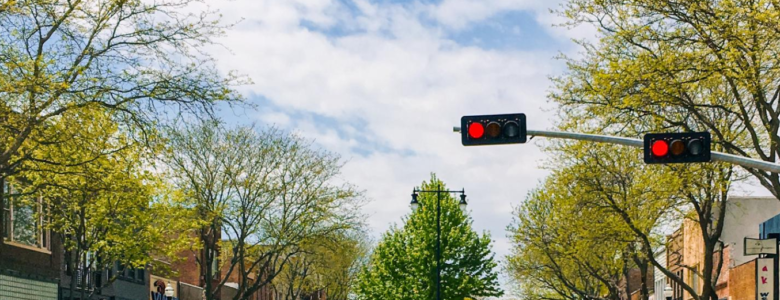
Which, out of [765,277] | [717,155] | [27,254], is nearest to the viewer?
[717,155]

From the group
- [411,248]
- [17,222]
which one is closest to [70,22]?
[17,222]

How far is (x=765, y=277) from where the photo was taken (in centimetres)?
3984

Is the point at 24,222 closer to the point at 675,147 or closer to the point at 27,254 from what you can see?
the point at 27,254

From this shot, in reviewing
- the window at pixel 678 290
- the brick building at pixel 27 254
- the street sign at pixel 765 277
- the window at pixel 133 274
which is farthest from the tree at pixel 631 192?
the window at pixel 678 290

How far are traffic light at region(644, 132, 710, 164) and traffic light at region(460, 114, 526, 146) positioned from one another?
1927mm

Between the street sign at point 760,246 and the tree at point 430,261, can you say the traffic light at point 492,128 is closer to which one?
the street sign at point 760,246

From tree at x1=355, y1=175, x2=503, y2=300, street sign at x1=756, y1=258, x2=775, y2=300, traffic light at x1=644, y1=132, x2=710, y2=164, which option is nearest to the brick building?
traffic light at x1=644, y1=132, x2=710, y2=164

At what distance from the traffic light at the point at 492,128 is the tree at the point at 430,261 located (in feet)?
170

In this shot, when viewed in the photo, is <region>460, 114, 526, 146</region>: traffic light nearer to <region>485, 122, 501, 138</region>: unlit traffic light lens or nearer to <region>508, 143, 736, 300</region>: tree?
<region>485, 122, 501, 138</region>: unlit traffic light lens

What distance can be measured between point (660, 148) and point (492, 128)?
8.40ft

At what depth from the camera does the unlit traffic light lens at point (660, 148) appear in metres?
16.4

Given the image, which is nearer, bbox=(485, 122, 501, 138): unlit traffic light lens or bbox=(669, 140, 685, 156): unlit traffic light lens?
bbox=(669, 140, 685, 156): unlit traffic light lens

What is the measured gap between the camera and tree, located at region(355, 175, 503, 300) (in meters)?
68.7

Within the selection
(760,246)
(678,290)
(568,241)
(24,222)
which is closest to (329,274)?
(678,290)
